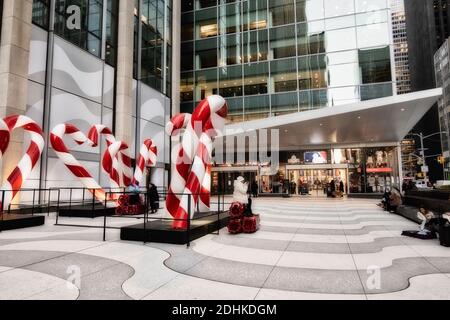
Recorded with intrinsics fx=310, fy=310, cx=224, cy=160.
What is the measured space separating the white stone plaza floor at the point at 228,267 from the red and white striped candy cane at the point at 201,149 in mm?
837

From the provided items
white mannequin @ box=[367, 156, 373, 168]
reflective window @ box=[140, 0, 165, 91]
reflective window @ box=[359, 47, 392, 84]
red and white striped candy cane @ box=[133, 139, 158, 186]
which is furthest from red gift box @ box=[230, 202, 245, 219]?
white mannequin @ box=[367, 156, 373, 168]

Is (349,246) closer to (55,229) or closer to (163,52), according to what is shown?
(55,229)

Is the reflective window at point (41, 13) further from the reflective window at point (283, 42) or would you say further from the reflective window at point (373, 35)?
the reflective window at point (373, 35)

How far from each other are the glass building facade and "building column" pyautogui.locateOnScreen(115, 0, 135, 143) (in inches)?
397

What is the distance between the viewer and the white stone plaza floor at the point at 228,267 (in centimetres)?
408

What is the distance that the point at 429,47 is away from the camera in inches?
4574

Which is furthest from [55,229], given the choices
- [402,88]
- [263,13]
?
[402,88]

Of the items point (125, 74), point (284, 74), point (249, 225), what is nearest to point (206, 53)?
point (284, 74)

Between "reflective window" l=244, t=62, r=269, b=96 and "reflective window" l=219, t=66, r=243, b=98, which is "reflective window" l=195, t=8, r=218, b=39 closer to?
"reflective window" l=219, t=66, r=243, b=98

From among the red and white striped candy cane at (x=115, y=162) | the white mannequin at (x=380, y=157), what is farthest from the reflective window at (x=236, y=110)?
the red and white striped candy cane at (x=115, y=162)

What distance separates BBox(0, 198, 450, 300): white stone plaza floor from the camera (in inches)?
161

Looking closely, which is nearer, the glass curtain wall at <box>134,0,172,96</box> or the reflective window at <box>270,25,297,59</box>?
the glass curtain wall at <box>134,0,172,96</box>

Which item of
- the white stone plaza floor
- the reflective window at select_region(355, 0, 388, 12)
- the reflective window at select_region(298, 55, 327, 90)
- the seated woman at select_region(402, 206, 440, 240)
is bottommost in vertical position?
the white stone plaza floor

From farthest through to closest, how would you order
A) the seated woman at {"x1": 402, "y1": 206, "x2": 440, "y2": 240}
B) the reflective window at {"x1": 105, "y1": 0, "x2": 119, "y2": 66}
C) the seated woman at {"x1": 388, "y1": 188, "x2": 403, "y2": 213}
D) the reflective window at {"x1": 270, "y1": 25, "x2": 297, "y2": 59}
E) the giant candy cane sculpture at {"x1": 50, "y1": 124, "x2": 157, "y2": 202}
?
the reflective window at {"x1": 270, "y1": 25, "x2": 297, "y2": 59} < the reflective window at {"x1": 105, "y1": 0, "x2": 119, "y2": 66} < the seated woman at {"x1": 388, "y1": 188, "x2": 403, "y2": 213} < the giant candy cane sculpture at {"x1": 50, "y1": 124, "x2": 157, "y2": 202} < the seated woman at {"x1": 402, "y1": 206, "x2": 440, "y2": 240}
